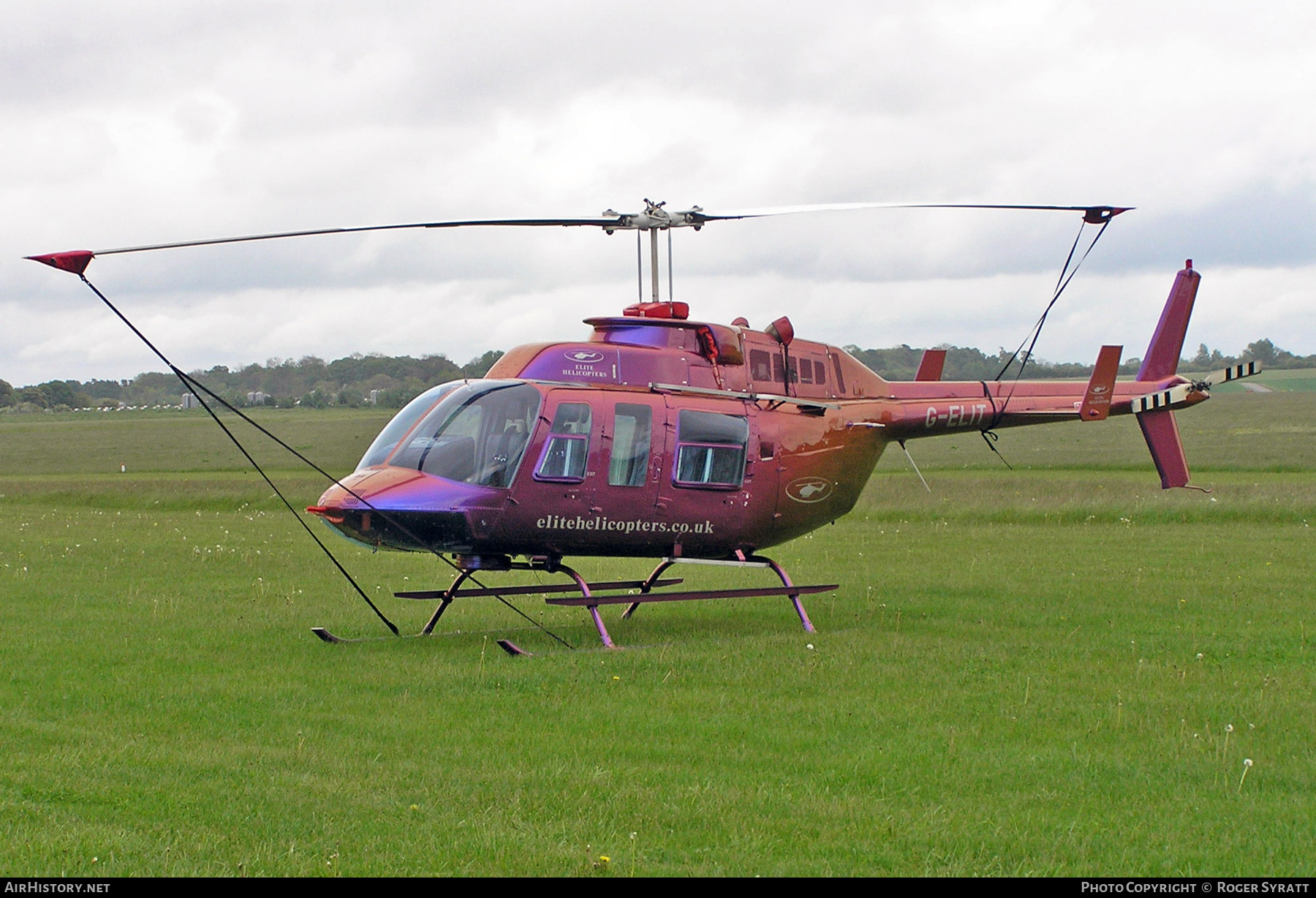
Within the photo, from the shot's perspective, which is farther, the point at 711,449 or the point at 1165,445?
the point at 1165,445

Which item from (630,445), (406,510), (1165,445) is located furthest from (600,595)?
(1165,445)

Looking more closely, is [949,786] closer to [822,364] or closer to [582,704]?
[582,704]

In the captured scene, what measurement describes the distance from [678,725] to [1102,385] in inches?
357

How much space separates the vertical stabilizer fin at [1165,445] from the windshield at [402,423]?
9997 mm

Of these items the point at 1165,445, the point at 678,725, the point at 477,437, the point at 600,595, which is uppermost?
the point at 477,437

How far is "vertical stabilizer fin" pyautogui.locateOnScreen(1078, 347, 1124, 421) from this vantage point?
653 inches

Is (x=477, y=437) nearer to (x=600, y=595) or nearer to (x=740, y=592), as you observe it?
(x=600, y=595)

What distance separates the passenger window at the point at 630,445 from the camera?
13648mm

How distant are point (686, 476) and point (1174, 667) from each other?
520 centimetres

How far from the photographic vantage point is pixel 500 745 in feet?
31.0

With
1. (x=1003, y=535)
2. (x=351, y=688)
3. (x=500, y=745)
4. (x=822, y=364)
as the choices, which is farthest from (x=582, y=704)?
(x=1003, y=535)

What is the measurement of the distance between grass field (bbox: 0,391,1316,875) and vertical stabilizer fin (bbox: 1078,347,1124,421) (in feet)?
8.23

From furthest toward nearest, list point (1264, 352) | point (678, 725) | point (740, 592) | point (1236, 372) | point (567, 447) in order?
point (1264, 352) → point (1236, 372) → point (740, 592) → point (567, 447) → point (678, 725)

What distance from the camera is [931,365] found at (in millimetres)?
17922
